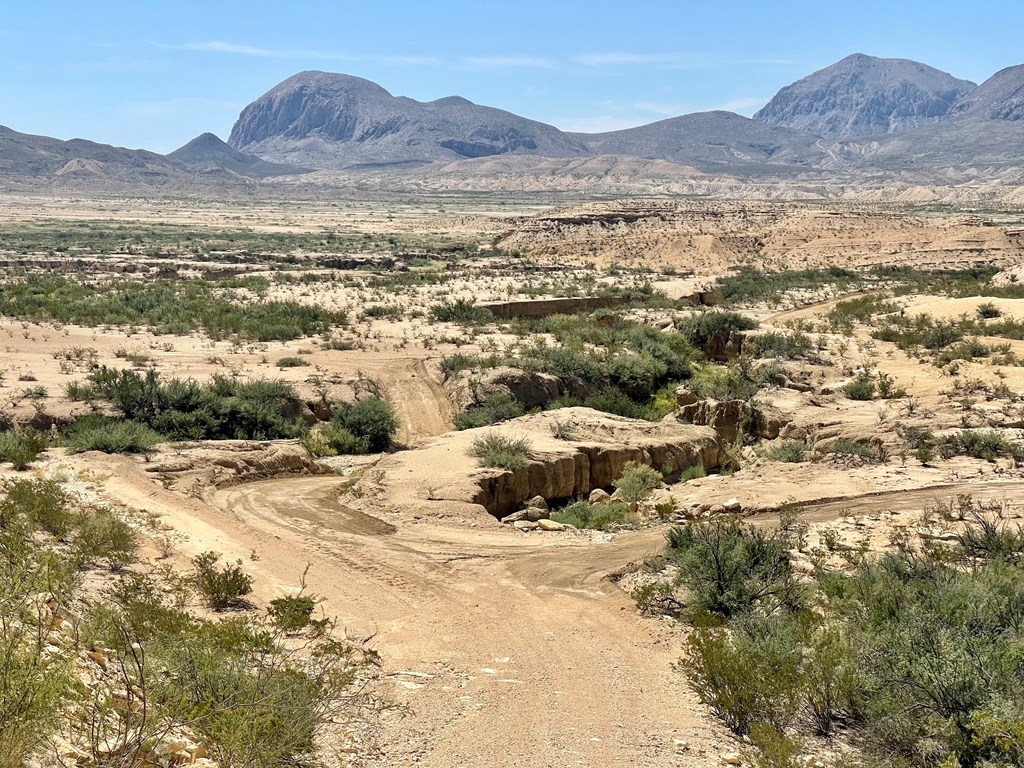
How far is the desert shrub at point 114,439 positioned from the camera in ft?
52.6

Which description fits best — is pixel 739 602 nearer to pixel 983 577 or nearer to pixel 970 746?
pixel 983 577

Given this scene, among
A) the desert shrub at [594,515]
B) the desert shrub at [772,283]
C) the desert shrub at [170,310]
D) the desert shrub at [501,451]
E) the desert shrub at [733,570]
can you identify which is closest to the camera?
the desert shrub at [733,570]

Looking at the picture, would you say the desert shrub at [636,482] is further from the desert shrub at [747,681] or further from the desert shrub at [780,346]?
the desert shrub at [780,346]

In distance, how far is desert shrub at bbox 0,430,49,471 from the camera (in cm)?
1460

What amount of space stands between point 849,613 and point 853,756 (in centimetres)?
270

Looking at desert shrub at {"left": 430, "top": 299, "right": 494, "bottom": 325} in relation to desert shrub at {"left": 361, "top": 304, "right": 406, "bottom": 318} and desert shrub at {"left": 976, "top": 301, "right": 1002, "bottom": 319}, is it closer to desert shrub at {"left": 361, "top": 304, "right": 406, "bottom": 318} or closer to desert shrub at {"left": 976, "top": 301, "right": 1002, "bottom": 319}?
desert shrub at {"left": 361, "top": 304, "right": 406, "bottom": 318}

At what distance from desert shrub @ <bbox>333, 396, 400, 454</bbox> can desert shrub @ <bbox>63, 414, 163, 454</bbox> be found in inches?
192

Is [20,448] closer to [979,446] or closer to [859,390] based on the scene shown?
[979,446]

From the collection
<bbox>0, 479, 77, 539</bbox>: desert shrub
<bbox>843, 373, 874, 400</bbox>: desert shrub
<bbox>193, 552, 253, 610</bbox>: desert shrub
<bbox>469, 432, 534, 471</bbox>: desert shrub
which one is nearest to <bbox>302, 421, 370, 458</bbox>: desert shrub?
<bbox>469, 432, 534, 471</bbox>: desert shrub

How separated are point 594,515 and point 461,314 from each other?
21240 millimetres

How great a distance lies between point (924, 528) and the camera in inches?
487

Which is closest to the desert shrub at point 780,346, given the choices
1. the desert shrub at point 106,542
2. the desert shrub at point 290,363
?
the desert shrub at point 290,363

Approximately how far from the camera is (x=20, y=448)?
49.8 feet

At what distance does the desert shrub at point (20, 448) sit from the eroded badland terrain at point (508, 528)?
0.08 meters
